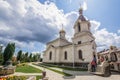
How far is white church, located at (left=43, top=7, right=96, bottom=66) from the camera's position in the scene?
2448 cm

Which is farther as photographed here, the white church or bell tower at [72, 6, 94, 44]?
bell tower at [72, 6, 94, 44]

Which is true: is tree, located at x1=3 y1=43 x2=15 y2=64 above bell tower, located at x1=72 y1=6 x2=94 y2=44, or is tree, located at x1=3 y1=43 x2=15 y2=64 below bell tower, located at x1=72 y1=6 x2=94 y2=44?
below

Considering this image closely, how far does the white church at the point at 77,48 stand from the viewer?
2448cm

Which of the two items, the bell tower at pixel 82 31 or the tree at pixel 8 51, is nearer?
the tree at pixel 8 51

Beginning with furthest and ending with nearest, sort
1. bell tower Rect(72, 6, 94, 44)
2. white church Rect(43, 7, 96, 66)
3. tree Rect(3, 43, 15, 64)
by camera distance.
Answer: bell tower Rect(72, 6, 94, 44) → white church Rect(43, 7, 96, 66) → tree Rect(3, 43, 15, 64)

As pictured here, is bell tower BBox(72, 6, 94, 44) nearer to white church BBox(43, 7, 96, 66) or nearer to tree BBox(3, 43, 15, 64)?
white church BBox(43, 7, 96, 66)

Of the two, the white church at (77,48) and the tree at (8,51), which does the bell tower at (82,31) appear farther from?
the tree at (8,51)

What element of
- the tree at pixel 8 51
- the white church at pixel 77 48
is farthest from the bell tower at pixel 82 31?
the tree at pixel 8 51

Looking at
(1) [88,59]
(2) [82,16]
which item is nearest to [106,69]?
(1) [88,59]

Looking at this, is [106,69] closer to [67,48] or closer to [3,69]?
[3,69]

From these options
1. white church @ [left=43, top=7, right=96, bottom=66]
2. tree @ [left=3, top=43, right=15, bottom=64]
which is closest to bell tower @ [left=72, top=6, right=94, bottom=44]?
white church @ [left=43, top=7, right=96, bottom=66]

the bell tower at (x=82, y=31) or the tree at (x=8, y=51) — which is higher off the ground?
the bell tower at (x=82, y=31)

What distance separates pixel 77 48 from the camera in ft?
87.3

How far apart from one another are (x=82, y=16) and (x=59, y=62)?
1560 cm
